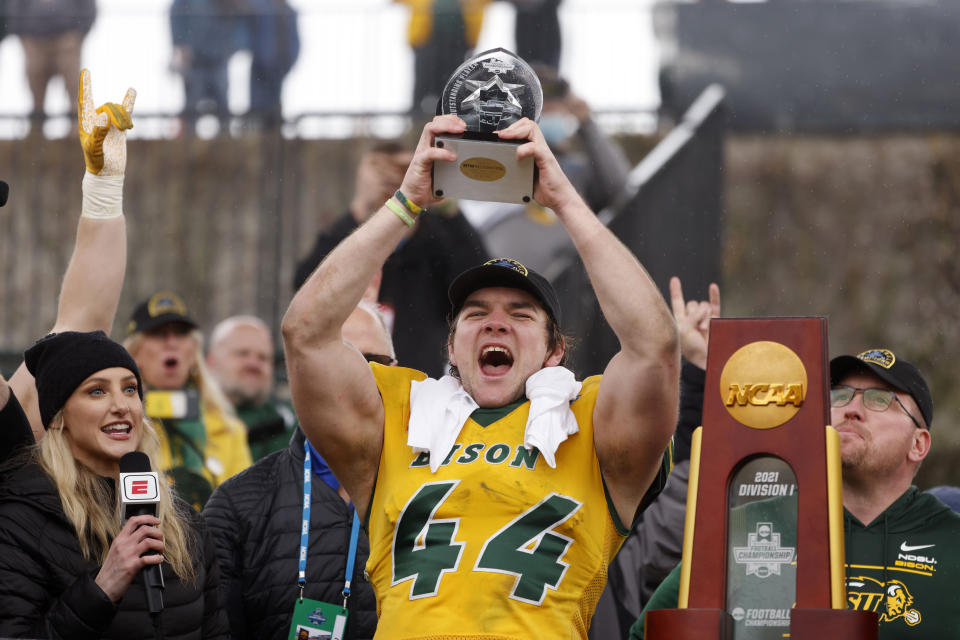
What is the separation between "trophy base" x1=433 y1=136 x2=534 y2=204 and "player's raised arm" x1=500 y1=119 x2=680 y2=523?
0.04m

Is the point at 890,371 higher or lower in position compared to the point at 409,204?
lower

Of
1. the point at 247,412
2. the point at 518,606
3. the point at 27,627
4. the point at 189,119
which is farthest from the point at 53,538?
the point at 189,119

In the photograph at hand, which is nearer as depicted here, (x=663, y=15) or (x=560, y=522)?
(x=560, y=522)

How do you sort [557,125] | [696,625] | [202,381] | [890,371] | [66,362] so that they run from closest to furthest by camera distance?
[696,625] < [66,362] < [890,371] < [202,381] < [557,125]

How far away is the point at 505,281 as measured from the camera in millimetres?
3893

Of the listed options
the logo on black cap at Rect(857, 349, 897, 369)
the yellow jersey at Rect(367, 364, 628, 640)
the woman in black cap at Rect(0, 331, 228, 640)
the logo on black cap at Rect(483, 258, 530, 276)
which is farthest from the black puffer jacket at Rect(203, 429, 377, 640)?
the logo on black cap at Rect(857, 349, 897, 369)

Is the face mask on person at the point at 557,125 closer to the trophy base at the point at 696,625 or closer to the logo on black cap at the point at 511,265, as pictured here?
the logo on black cap at the point at 511,265

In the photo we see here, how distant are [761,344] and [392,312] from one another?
3.50 meters

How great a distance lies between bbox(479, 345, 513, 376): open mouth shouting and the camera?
12.6ft

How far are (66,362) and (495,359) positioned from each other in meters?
1.19

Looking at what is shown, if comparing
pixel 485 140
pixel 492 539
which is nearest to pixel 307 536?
pixel 492 539

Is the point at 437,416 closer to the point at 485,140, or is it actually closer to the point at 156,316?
the point at 485,140

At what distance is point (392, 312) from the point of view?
6.54m

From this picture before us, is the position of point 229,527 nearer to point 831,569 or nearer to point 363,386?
point 363,386
